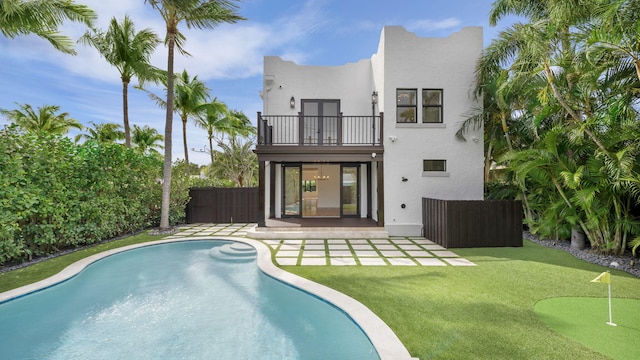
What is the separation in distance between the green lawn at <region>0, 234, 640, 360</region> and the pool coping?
0.16 metres

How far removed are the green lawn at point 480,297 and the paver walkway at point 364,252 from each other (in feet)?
1.36

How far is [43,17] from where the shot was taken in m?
6.69

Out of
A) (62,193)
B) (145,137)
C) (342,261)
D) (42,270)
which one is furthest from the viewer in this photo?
(145,137)

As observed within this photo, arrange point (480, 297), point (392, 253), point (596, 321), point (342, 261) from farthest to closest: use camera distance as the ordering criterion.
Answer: point (392, 253)
point (342, 261)
point (480, 297)
point (596, 321)

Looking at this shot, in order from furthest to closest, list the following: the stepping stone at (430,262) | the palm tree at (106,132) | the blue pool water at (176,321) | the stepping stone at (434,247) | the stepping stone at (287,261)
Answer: the palm tree at (106,132) → the stepping stone at (434,247) → the stepping stone at (287,261) → the stepping stone at (430,262) → the blue pool water at (176,321)

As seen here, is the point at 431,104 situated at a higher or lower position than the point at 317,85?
lower

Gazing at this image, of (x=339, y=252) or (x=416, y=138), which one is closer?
(x=339, y=252)

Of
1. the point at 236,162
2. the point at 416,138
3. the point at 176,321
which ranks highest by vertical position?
the point at 236,162

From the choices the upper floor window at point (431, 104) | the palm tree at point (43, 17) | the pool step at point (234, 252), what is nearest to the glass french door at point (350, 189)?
the upper floor window at point (431, 104)

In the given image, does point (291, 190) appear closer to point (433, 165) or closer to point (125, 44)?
point (433, 165)

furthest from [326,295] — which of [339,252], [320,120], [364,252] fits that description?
[320,120]

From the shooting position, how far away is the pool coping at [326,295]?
2.79m

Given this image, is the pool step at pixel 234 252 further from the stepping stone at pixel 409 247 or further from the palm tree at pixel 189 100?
the palm tree at pixel 189 100

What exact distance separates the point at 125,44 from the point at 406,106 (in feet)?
38.2
